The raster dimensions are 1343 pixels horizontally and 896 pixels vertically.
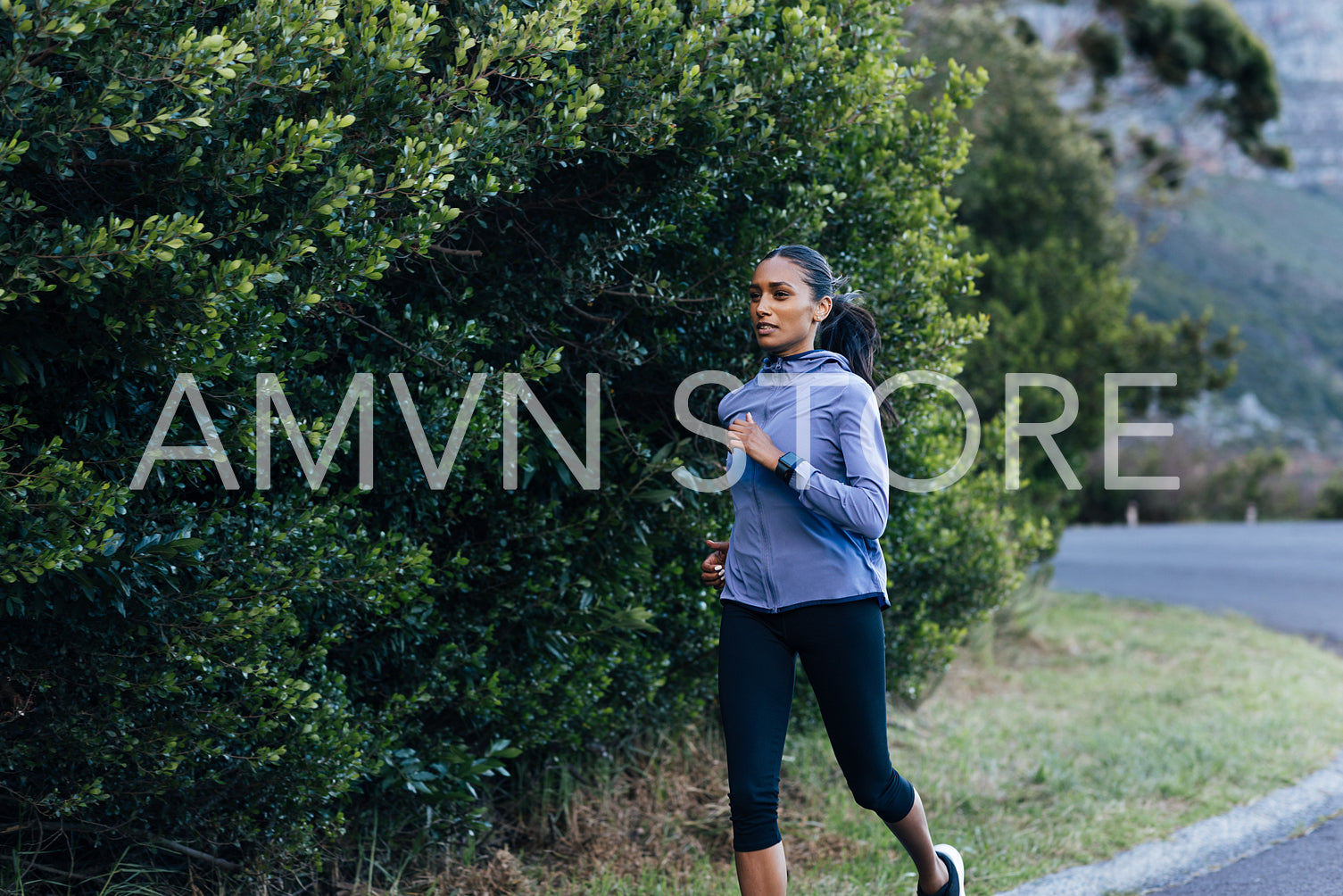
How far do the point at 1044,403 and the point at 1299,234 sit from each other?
75.0 metres

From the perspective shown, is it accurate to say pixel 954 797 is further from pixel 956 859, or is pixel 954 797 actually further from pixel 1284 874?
pixel 956 859

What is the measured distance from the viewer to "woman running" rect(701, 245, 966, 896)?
2846mm

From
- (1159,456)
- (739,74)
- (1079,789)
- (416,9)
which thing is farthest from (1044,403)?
(1159,456)

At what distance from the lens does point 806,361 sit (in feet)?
9.99

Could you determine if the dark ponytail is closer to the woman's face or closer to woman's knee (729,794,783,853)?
the woman's face

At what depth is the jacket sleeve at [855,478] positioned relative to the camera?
9.15ft

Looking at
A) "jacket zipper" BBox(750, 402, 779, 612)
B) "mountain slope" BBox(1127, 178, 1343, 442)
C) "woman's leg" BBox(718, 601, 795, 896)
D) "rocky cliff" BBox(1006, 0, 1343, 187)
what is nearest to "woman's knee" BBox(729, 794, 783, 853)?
"woman's leg" BBox(718, 601, 795, 896)

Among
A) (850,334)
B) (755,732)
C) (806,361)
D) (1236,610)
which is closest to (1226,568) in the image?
(1236,610)

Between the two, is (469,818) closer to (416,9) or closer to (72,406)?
(72,406)

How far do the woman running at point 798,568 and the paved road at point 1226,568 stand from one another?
9.21 metres

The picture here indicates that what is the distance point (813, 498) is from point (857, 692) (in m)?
0.55

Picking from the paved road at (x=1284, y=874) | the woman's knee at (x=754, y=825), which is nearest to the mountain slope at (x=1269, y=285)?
the paved road at (x=1284, y=874)

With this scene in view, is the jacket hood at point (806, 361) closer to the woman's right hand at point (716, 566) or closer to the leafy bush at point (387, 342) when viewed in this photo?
the woman's right hand at point (716, 566)

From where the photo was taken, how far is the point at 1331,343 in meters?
59.7
